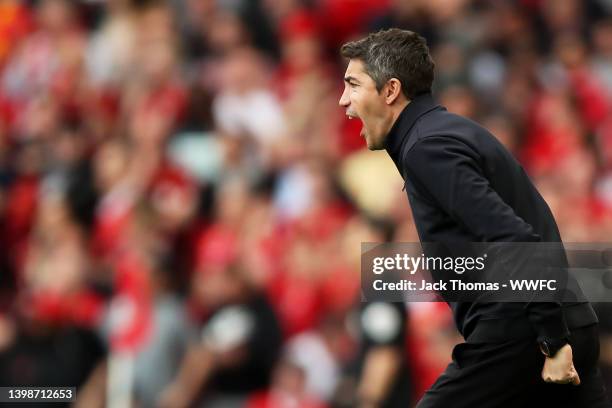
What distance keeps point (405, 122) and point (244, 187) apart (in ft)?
15.1

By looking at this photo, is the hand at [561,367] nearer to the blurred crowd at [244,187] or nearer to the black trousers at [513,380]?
the black trousers at [513,380]

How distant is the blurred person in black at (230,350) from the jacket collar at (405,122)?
3.50 metres

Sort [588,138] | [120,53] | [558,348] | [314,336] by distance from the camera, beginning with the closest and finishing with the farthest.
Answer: [558,348] < [314,336] < [588,138] < [120,53]

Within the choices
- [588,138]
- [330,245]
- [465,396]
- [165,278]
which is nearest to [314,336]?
[330,245]

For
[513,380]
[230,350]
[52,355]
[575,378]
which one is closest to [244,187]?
[230,350]

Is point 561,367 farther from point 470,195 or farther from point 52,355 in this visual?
point 52,355

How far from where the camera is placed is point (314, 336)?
7.09 m

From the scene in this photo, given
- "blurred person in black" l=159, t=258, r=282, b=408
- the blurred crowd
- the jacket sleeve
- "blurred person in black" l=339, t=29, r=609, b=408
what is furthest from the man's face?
"blurred person in black" l=159, t=258, r=282, b=408

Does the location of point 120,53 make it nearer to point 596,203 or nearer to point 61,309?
point 61,309

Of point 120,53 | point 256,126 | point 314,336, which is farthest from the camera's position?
point 120,53

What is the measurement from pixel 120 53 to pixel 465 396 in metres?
7.40

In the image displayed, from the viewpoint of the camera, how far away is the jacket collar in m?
3.71

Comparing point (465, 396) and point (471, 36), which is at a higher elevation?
point (471, 36)

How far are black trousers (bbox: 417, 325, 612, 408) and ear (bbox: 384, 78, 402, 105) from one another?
80 cm
